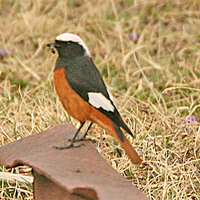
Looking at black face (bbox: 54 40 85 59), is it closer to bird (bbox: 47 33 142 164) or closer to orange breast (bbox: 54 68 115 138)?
bird (bbox: 47 33 142 164)

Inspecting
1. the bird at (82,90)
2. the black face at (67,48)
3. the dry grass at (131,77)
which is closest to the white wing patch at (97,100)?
the bird at (82,90)

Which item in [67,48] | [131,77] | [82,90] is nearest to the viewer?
[82,90]

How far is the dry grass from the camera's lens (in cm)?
335

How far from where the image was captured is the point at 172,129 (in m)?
3.75

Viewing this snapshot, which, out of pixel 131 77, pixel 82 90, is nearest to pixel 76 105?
pixel 82 90

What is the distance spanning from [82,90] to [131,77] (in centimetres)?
233

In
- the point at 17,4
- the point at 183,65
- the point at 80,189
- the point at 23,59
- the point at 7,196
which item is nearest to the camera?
the point at 80,189

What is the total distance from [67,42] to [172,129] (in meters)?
1.43

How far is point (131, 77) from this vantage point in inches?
193

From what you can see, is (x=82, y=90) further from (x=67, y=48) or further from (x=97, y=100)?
(x=67, y=48)

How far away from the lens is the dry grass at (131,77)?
3.35 m

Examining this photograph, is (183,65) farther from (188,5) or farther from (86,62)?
(86,62)

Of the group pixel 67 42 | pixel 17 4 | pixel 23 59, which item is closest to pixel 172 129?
pixel 67 42

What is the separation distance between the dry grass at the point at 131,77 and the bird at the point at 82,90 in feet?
2.11
